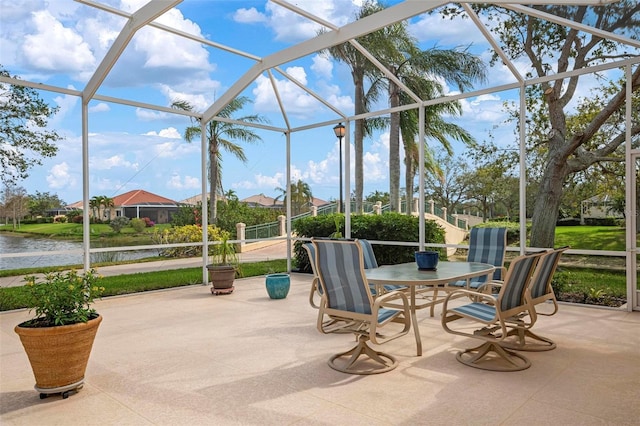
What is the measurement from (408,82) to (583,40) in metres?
3.28

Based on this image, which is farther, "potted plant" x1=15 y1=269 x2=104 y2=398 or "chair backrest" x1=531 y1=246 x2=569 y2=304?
"chair backrest" x1=531 y1=246 x2=569 y2=304

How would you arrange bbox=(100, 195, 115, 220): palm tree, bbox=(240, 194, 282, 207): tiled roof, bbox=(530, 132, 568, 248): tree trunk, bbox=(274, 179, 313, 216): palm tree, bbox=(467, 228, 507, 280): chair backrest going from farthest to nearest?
bbox=(240, 194, 282, 207): tiled roof
bbox=(274, 179, 313, 216): palm tree
bbox=(530, 132, 568, 248): tree trunk
bbox=(100, 195, 115, 220): palm tree
bbox=(467, 228, 507, 280): chair backrest

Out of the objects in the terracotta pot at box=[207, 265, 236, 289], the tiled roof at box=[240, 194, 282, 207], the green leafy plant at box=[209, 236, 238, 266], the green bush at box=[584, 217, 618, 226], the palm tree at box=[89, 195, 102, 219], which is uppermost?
the tiled roof at box=[240, 194, 282, 207]

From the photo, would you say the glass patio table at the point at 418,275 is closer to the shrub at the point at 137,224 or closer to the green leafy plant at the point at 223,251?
the green leafy plant at the point at 223,251

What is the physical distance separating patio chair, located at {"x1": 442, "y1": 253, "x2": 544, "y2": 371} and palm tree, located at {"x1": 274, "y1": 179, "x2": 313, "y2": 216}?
7664mm

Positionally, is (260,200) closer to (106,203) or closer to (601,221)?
(106,203)

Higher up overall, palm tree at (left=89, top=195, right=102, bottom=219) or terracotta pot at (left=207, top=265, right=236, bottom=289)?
palm tree at (left=89, top=195, right=102, bottom=219)

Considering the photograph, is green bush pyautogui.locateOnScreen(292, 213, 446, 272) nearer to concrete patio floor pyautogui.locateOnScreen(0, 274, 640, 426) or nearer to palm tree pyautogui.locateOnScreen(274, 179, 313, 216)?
palm tree pyautogui.locateOnScreen(274, 179, 313, 216)

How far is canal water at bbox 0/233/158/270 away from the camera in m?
6.10

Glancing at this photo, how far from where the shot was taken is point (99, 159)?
279 inches

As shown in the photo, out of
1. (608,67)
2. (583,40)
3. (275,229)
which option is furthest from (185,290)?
(583,40)

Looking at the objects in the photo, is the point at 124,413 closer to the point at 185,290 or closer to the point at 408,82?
the point at 185,290

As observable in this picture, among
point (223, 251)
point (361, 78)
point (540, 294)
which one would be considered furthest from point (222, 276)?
point (361, 78)

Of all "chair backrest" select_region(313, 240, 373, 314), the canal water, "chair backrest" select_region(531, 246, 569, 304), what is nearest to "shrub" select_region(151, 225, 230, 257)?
the canal water
